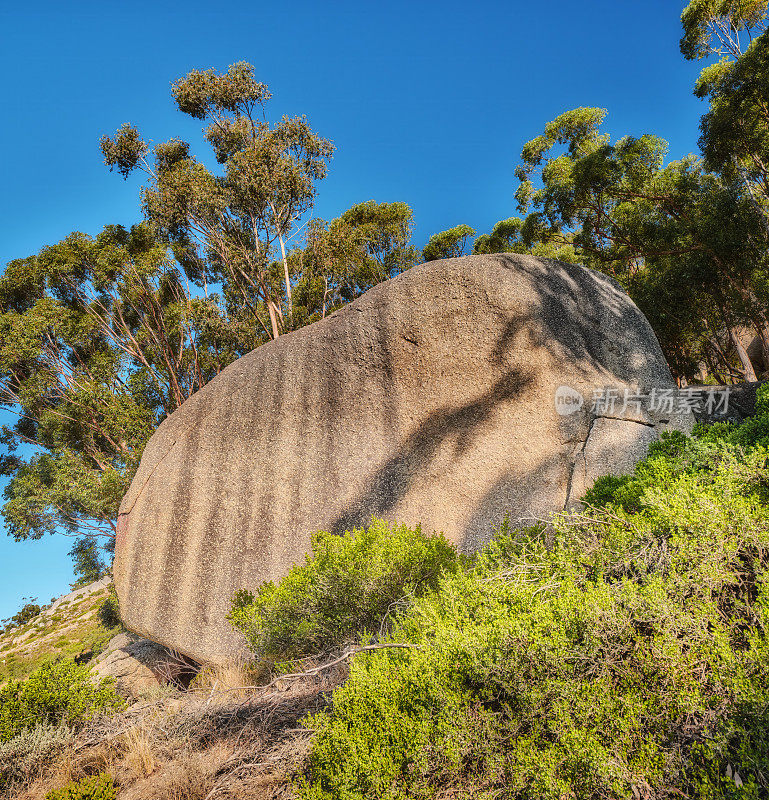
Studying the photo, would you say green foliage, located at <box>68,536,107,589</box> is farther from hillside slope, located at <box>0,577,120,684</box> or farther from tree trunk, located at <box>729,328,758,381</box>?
tree trunk, located at <box>729,328,758,381</box>

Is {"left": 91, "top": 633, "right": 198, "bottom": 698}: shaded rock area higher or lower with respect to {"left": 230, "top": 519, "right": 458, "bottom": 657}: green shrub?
lower

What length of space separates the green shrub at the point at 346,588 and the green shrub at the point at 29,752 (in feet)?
7.35

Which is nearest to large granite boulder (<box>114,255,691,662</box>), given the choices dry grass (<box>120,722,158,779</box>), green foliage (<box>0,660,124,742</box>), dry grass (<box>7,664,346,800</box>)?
green foliage (<box>0,660,124,742</box>)

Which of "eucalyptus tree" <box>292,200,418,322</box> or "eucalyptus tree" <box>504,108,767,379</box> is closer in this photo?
"eucalyptus tree" <box>504,108,767,379</box>

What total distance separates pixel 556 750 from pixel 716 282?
14.1 metres

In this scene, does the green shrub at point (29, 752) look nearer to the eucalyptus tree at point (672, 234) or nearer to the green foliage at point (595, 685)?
the green foliage at point (595, 685)

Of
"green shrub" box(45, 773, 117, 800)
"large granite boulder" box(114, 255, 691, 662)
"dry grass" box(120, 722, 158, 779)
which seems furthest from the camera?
"large granite boulder" box(114, 255, 691, 662)

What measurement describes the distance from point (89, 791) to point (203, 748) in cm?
96

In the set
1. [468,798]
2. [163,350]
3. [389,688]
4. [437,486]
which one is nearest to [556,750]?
[468,798]

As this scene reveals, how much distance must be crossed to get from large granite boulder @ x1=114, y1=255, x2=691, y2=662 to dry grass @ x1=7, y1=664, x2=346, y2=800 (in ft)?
6.75

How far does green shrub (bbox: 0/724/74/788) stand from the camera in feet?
16.2

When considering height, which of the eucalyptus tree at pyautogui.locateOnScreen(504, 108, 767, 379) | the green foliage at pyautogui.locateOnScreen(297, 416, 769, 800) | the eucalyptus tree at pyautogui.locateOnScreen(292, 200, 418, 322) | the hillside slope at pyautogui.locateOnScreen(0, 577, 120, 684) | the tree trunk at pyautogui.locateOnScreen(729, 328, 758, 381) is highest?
the eucalyptus tree at pyautogui.locateOnScreen(292, 200, 418, 322)

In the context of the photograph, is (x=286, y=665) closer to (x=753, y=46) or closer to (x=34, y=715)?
(x=34, y=715)

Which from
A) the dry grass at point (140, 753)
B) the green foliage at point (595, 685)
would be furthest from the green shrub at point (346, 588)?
the green foliage at point (595, 685)
